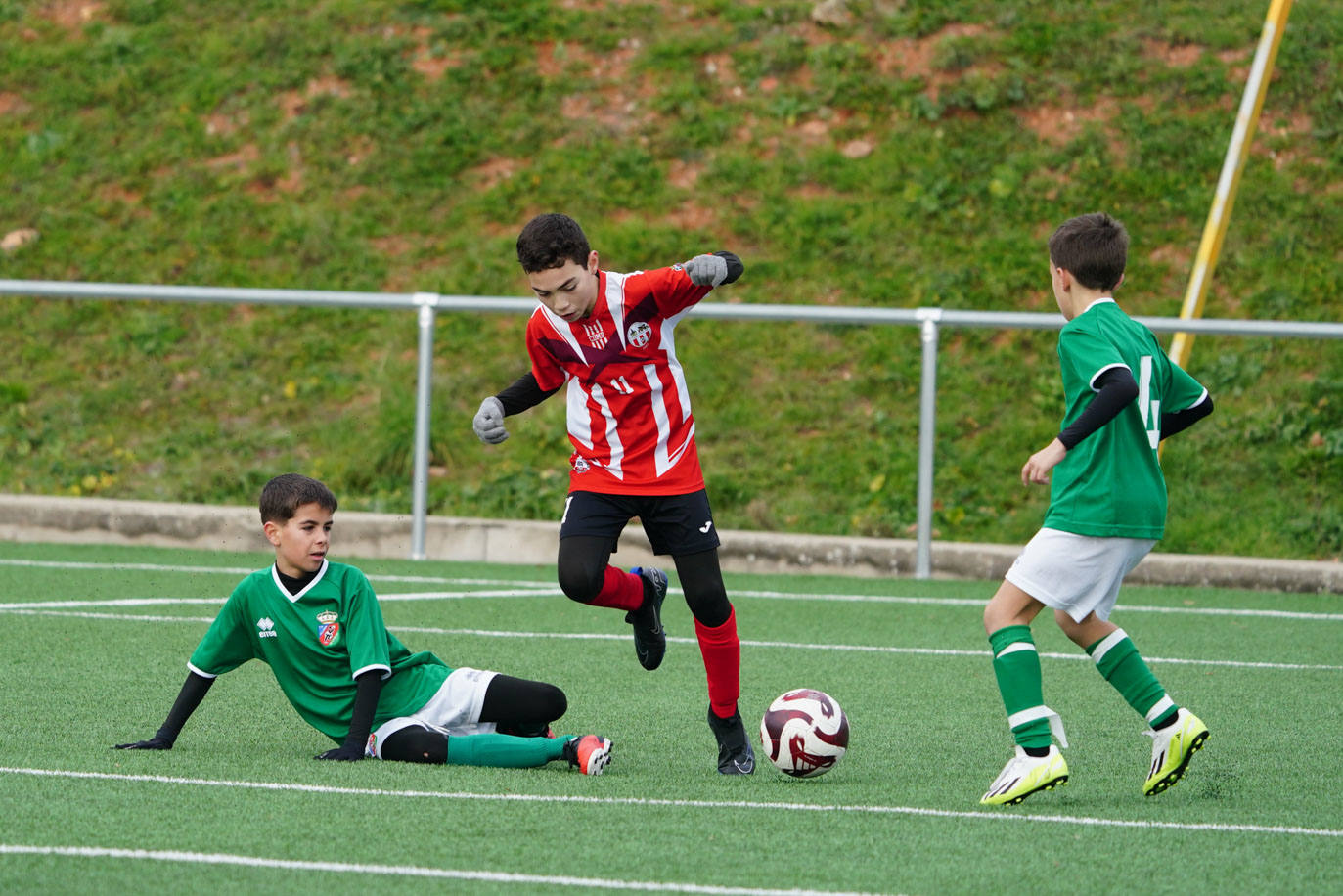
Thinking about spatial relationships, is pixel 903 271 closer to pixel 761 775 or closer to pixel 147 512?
pixel 147 512

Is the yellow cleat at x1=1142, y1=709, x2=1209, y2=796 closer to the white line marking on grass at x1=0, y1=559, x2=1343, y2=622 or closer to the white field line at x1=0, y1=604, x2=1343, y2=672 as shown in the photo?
the white field line at x1=0, y1=604, x2=1343, y2=672

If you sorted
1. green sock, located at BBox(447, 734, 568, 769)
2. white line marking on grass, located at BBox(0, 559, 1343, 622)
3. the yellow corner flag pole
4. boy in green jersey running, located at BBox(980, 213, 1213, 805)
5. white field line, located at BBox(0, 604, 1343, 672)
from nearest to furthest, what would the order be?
boy in green jersey running, located at BBox(980, 213, 1213, 805) → green sock, located at BBox(447, 734, 568, 769) → white field line, located at BBox(0, 604, 1343, 672) → white line marking on grass, located at BBox(0, 559, 1343, 622) → the yellow corner flag pole

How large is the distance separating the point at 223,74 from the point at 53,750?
11.6m

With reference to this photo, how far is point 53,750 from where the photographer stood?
480 cm

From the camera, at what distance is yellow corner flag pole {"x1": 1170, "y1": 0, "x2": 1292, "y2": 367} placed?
975 centimetres

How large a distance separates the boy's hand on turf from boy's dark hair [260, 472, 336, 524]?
1937 mm

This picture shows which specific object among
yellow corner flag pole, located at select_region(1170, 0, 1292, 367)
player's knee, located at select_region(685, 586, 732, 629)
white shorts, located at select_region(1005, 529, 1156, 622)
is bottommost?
player's knee, located at select_region(685, 586, 732, 629)

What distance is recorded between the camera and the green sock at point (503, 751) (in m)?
4.78

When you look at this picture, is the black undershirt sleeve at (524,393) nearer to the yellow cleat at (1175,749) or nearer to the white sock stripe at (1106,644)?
the white sock stripe at (1106,644)

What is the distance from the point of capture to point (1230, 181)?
9.80m

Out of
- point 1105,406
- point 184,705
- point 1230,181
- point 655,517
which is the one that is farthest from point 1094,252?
point 1230,181

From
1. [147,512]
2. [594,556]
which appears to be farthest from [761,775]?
[147,512]

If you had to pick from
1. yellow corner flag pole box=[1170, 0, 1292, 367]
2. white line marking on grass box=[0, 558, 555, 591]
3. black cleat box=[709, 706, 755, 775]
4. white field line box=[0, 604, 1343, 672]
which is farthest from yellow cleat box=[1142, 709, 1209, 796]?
yellow corner flag pole box=[1170, 0, 1292, 367]

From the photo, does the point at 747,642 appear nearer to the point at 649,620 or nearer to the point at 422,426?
the point at 649,620
